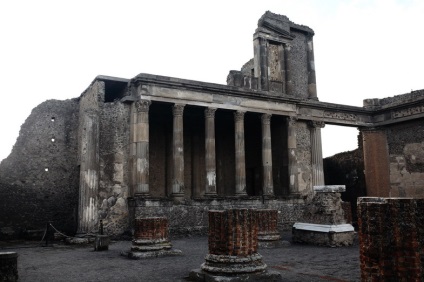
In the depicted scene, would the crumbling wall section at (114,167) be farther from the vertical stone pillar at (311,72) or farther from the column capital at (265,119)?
the vertical stone pillar at (311,72)

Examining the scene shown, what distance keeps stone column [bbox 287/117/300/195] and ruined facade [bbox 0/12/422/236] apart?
46 mm

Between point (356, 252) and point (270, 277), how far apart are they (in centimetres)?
387

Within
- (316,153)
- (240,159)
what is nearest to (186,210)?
(240,159)

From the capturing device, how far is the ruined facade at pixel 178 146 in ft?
44.1

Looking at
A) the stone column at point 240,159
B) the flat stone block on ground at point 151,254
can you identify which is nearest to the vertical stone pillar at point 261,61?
the stone column at point 240,159

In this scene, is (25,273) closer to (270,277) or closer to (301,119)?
(270,277)

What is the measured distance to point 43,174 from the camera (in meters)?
15.8

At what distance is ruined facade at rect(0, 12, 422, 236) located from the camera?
1344 cm

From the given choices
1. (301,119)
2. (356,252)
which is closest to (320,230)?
(356,252)

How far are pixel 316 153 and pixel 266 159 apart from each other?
3.38 metres

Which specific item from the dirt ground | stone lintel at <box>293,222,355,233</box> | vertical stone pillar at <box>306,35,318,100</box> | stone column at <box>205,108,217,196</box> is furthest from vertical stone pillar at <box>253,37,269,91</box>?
the dirt ground

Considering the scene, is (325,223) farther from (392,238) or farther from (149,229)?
(392,238)

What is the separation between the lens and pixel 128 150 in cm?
1403

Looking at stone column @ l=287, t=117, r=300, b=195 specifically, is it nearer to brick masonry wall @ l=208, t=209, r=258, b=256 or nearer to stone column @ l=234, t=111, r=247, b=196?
stone column @ l=234, t=111, r=247, b=196
